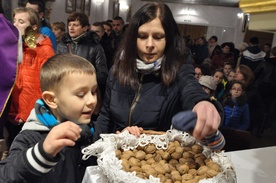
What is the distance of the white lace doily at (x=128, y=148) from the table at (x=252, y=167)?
77 millimetres

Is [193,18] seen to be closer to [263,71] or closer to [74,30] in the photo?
[263,71]

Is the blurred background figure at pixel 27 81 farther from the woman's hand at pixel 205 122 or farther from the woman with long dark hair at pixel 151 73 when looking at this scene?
the woman's hand at pixel 205 122

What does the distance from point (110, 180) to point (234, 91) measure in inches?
92.1

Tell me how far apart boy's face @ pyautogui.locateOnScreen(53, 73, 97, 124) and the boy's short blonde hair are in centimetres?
2

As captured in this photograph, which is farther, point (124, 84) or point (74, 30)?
point (74, 30)

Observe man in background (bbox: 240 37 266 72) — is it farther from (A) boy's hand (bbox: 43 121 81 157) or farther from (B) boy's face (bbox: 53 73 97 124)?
(A) boy's hand (bbox: 43 121 81 157)

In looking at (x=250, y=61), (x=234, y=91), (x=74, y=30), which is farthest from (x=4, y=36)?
(x=250, y=61)

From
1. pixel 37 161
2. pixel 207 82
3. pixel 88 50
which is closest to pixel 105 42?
pixel 88 50

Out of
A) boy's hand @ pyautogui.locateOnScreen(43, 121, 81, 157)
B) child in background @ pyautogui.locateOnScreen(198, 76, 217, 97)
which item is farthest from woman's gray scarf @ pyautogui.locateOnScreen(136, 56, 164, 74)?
child in background @ pyautogui.locateOnScreen(198, 76, 217, 97)

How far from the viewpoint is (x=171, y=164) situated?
87 centimetres

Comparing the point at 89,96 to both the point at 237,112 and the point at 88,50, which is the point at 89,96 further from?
the point at 237,112

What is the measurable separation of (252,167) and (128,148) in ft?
1.88

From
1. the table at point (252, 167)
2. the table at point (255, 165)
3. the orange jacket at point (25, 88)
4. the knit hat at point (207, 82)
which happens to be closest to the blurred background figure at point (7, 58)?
the orange jacket at point (25, 88)

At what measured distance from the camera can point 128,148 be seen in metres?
0.91
